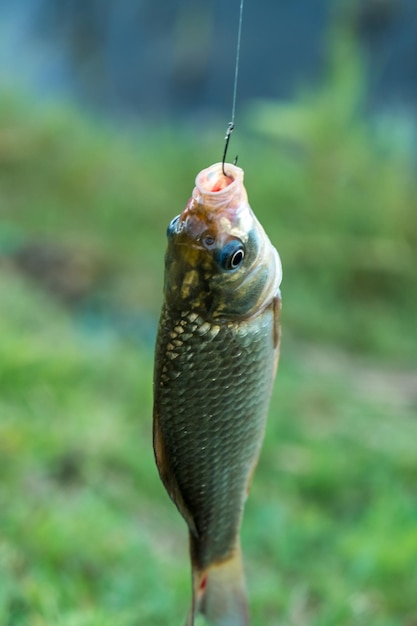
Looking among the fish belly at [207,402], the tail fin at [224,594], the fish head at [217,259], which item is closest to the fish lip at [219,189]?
the fish head at [217,259]

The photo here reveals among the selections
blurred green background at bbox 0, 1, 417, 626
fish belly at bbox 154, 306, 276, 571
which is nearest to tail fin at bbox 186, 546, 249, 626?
fish belly at bbox 154, 306, 276, 571

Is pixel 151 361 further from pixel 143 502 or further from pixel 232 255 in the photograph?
pixel 232 255

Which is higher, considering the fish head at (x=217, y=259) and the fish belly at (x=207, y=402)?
the fish head at (x=217, y=259)

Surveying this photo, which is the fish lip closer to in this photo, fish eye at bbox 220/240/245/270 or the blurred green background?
fish eye at bbox 220/240/245/270

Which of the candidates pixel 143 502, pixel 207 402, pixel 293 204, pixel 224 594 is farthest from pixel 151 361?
pixel 293 204

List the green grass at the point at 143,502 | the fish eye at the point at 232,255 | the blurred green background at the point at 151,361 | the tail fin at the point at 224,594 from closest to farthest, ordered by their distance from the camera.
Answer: the fish eye at the point at 232,255, the tail fin at the point at 224,594, the green grass at the point at 143,502, the blurred green background at the point at 151,361

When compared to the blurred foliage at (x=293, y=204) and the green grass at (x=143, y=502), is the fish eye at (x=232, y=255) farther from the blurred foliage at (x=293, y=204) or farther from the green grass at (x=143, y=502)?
the blurred foliage at (x=293, y=204)

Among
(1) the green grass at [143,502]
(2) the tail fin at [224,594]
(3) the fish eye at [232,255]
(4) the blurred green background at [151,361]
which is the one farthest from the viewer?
(4) the blurred green background at [151,361]
